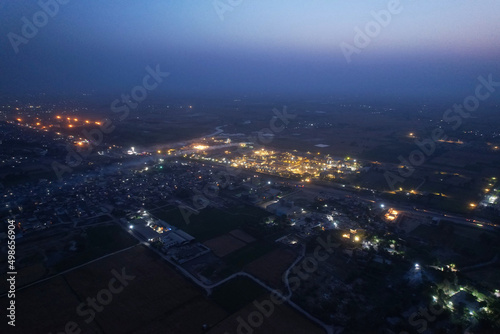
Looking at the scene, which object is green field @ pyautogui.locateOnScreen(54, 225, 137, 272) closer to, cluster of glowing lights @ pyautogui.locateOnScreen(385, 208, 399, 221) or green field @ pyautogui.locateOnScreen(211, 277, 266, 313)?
green field @ pyautogui.locateOnScreen(211, 277, 266, 313)

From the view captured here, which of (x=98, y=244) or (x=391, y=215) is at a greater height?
(x=98, y=244)

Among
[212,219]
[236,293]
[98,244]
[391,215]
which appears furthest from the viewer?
[391,215]

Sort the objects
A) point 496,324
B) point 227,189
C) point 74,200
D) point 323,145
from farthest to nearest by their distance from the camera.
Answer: point 323,145 → point 227,189 → point 74,200 → point 496,324

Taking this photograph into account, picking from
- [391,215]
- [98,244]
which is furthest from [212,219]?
[391,215]

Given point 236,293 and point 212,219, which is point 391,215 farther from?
point 236,293

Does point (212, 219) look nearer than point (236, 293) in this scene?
No

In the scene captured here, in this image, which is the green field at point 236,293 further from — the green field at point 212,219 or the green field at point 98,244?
the green field at point 98,244

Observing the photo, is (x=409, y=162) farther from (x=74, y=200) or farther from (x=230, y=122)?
(x=230, y=122)

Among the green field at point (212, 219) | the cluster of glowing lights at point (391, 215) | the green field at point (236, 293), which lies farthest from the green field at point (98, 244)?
the cluster of glowing lights at point (391, 215)

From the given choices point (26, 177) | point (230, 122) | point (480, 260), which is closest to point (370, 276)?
point (480, 260)

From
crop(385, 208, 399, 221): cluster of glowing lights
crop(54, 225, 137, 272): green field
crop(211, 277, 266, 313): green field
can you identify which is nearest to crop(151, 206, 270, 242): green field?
crop(54, 225, 137, 272): green field

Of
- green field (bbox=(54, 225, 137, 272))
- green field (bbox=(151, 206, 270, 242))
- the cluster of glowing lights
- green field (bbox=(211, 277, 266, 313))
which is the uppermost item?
green field (bbox=(54, 225, 137, 272))
